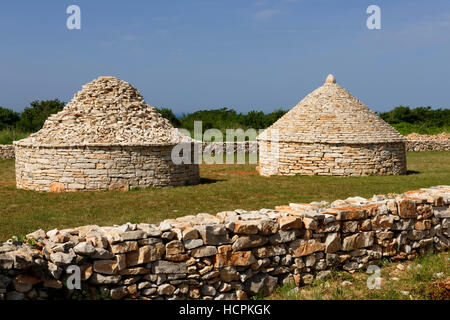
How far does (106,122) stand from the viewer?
14719 millimetres

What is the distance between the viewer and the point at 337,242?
598 centimetres

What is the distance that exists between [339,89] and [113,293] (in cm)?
1658

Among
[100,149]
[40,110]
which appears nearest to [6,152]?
[100,149]

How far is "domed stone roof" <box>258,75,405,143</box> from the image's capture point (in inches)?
705

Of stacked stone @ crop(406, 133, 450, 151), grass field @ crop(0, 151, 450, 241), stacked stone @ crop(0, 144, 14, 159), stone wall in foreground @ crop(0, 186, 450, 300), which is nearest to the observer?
stone wall in foreground @ crop(0, 186, 450, 300)

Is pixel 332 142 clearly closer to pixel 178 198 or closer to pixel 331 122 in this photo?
pixel 331 122

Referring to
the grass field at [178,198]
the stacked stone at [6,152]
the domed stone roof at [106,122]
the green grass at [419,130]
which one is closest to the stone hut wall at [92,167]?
the domed stone roof at [106,122]

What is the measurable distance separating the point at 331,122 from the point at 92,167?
377 inches

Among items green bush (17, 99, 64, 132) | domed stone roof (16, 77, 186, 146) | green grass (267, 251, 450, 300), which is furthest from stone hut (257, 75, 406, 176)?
green bush (17, 99, 64, 132)

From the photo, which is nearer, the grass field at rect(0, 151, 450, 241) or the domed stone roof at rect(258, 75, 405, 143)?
the grass field at rect(0, 151, 450, 241)

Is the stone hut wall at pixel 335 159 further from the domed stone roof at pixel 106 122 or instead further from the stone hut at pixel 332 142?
the domed stone roof at pixel 106 122

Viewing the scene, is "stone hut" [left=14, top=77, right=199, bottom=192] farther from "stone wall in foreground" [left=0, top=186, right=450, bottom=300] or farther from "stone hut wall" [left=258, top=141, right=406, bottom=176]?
"stone wall in foreground" [left=0, top=186, right=450, bottom=300]
